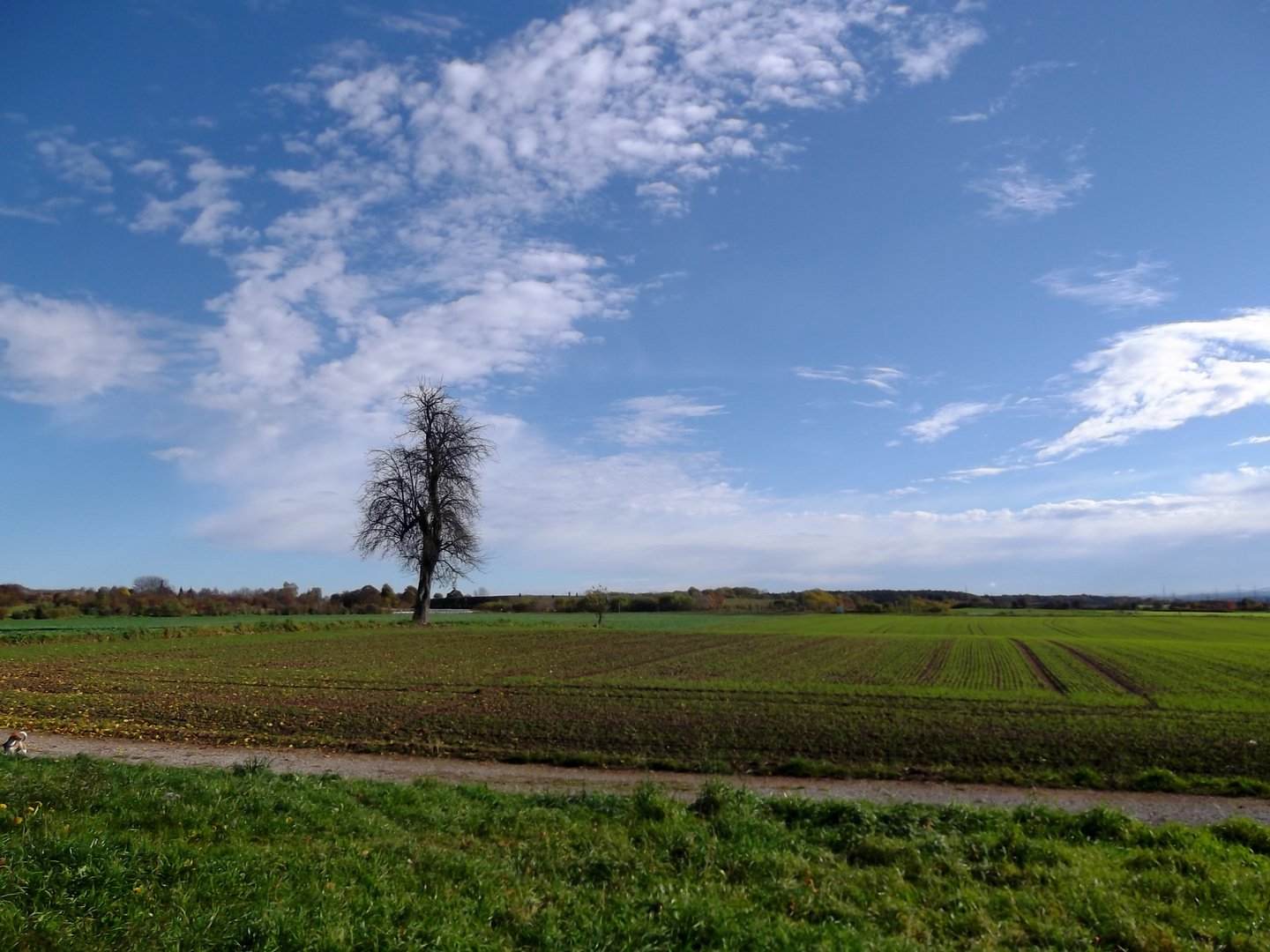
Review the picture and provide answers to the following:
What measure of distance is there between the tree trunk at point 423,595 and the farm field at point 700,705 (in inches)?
523

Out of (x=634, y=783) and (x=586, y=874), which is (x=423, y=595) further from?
(x=586, y=874)

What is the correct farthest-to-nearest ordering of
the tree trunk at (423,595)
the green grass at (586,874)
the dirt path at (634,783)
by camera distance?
1. the tree trunk at (423,595)
2. the dirt path at (634,783)
3. the green grass at (586,874)

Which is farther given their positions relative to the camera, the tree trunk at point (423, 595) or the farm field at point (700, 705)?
the tree trunk at point (423, 595)

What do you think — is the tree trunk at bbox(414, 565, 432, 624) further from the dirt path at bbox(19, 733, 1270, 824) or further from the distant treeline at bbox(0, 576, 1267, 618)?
the dirt path at bbox(19, 733, 1270, 824)

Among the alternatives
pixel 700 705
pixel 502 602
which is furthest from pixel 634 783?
pixel 502 602

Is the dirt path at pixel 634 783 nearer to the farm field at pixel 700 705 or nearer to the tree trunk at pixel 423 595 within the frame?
the farm field at pixel 700 705

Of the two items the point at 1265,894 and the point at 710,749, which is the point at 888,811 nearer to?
the point at 1265,894

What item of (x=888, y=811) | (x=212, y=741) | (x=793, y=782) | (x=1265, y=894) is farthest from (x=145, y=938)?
(x=212, y=741)

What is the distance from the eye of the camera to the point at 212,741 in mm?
16891

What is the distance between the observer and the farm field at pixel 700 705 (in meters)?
15.8

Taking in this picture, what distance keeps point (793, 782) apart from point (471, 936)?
32.4 ft

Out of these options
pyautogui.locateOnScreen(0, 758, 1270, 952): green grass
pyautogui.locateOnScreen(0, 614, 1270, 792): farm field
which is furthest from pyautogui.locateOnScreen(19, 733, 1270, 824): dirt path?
pyautogui.locateOnScreen(0, 758, 1270, 952): green grass

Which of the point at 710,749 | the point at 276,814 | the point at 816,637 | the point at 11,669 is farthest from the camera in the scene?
the point at 816,637

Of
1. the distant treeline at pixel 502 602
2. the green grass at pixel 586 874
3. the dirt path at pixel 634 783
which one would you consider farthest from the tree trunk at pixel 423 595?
the green grass at pixel 586 874
